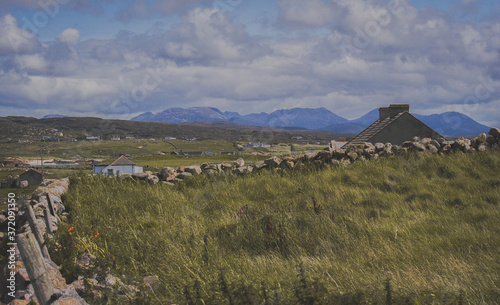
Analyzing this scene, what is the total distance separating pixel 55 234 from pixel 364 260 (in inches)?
199

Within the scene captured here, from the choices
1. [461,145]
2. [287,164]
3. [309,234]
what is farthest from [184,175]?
[461,145]

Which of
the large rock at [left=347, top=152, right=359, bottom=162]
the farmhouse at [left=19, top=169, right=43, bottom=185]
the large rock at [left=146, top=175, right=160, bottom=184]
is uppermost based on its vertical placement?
the large rock at [left=347, top=152, right=359, bottom=162]

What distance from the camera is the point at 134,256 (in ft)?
17.4

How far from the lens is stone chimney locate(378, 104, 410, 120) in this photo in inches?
688

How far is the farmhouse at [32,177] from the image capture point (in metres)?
47.2

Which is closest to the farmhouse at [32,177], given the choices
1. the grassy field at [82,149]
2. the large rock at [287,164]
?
the grassy field at [82,149]

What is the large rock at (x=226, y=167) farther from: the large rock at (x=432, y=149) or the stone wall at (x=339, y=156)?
the large rock at (x=432, y=149)

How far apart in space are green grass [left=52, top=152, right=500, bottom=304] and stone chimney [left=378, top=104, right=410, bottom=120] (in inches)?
296

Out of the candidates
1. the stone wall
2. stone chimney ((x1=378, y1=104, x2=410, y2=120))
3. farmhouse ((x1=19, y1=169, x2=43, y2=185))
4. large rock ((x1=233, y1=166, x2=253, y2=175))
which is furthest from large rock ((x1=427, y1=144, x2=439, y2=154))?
farmhouse ((x1=19, y1=169, x2=43, y2=185))

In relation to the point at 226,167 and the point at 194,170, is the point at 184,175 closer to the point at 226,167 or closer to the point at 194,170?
the point at 194,170

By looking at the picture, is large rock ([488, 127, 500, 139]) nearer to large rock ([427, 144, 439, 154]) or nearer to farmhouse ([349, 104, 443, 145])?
large rock ([427, 144, 439, 154])

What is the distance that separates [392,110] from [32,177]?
4803cm

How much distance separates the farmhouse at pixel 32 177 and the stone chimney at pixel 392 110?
45003mm

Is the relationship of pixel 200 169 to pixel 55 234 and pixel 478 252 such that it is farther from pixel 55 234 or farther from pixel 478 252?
pixel 478 252
